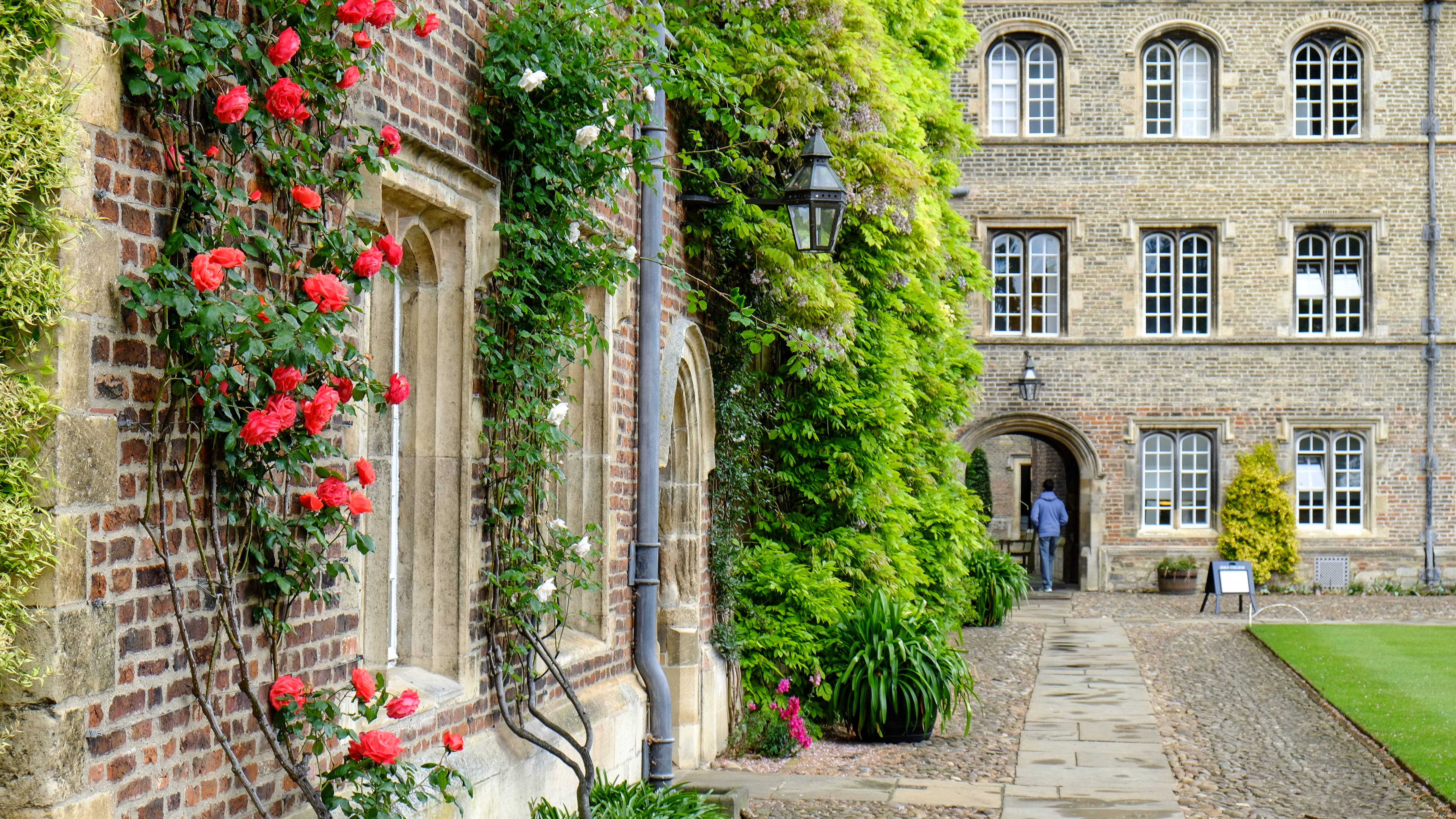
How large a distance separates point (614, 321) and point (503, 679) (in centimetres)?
204

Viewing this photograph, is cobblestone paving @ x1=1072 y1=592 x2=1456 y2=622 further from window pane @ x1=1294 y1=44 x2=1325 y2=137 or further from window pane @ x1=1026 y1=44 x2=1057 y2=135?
window pane @ x1=1026 y1=44 x2=1057 y2=135

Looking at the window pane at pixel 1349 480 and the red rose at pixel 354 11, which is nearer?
the red rose at pixel 354 11

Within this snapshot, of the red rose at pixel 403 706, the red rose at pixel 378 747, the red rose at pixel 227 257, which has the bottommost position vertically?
the red rose at pixel 378 747

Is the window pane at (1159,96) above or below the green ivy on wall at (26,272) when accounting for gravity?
above

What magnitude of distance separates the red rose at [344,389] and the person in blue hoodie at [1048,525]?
20.1 m

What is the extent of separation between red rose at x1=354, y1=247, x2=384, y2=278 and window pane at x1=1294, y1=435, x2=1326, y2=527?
21.1m

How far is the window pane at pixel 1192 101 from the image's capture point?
22766mm

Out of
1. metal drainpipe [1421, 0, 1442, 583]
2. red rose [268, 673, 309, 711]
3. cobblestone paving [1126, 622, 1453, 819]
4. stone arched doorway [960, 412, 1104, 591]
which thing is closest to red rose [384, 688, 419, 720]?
red rose [268, 673, 309, 711]

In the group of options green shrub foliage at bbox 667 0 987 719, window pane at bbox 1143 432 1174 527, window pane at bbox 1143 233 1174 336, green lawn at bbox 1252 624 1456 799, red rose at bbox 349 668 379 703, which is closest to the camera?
red rose at bbox 349 668 379 703

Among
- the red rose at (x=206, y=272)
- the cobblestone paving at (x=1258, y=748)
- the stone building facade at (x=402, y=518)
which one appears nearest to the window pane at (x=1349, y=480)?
the cobblestone paving at (x=1258, y=748)

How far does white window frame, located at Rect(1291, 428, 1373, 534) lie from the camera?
22.4 m

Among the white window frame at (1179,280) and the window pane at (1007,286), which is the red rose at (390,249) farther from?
the white window frame at (1179,280)

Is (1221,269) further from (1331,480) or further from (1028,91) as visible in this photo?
(1028,91)

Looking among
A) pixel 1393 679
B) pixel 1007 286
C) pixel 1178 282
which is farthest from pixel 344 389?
pixel 1178 282
